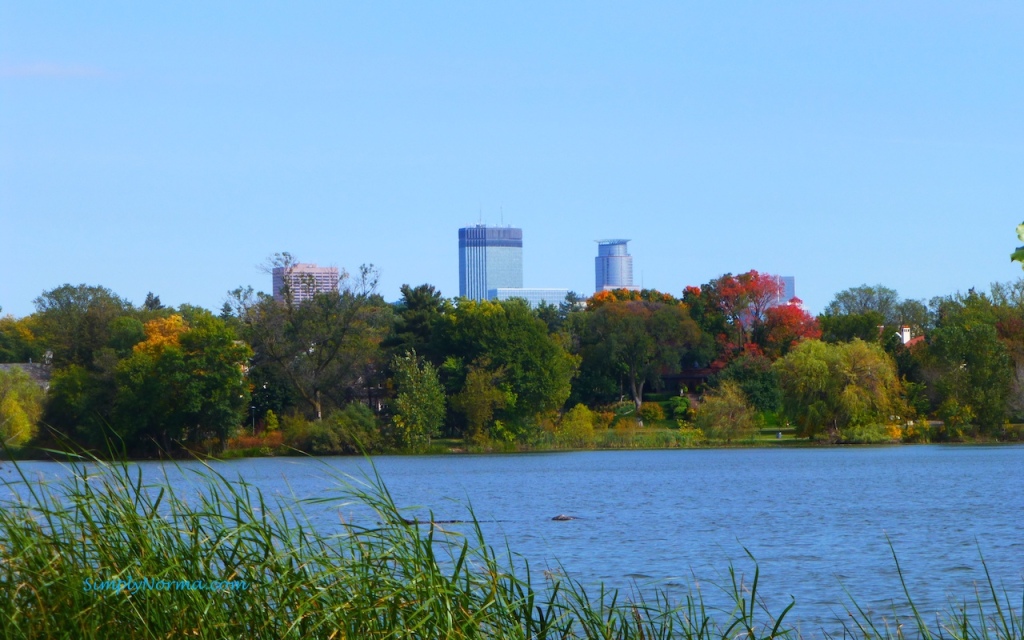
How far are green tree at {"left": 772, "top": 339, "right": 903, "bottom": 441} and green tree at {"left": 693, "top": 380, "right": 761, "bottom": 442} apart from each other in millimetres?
2630

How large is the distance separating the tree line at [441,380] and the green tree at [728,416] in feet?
0.22

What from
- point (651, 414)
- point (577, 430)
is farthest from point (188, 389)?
point (651, 414)

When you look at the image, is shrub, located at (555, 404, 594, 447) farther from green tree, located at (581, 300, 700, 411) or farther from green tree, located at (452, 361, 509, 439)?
green tree, located at (581, 300, 700, 411)

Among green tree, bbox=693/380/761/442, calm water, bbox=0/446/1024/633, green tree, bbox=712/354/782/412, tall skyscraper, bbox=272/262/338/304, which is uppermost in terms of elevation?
tall skyscraper, bbox=272/262/338/304

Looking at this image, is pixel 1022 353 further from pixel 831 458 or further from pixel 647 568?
pixel 647 568

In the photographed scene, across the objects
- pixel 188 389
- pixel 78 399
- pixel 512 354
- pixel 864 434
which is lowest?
pixel 864 434

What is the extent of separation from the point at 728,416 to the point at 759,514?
99.5ft

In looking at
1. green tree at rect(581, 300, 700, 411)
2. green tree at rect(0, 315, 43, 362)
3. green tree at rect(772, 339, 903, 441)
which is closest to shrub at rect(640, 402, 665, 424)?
green tree at rect(581, 300, 700, 411)

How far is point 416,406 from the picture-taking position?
178 feet

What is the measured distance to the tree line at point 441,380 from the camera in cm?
5166

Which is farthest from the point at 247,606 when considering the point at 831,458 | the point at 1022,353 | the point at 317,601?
the point at 1022,353

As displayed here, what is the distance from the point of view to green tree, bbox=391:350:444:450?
2125 inches

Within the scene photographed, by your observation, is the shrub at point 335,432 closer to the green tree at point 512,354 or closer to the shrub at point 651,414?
the green tree at point 512,354

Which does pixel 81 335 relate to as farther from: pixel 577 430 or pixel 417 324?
pixel 577 430
